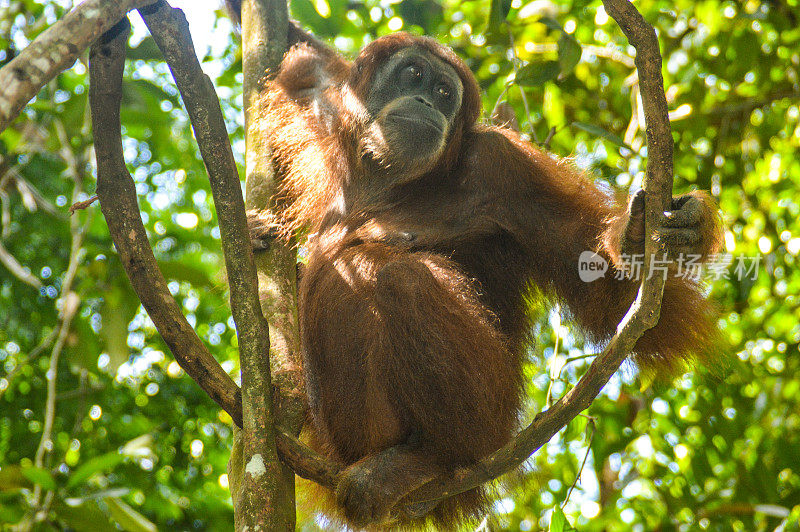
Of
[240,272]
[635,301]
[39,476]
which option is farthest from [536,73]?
[39,476]

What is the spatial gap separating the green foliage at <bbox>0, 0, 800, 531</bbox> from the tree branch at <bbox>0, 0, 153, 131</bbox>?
1.77 meters

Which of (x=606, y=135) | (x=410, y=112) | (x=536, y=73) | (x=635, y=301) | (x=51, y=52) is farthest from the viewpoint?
(x=536, y=73)

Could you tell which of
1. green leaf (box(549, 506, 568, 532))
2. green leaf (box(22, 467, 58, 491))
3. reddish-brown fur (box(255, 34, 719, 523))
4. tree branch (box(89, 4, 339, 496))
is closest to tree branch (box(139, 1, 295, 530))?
tree branch (box(89, 4, 339, 496))

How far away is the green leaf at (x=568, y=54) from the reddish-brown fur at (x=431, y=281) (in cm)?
43

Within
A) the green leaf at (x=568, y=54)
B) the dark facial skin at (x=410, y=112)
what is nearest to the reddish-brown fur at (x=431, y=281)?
the dark facial skin at (x=410, y=112)

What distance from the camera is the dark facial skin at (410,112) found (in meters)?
2.76

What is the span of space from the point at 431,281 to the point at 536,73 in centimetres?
129

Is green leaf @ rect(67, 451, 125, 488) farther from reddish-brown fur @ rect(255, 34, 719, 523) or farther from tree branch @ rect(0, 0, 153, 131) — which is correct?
tree branch @ rect(0, 0, 153, 131)

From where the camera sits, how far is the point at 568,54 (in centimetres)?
312

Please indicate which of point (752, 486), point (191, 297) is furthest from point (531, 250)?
point (191, 297)

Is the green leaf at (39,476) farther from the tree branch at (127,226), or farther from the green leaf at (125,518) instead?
the tree branch at (127,226)

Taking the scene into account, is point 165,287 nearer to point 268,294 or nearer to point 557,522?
point 268,294

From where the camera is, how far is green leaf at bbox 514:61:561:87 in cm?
309

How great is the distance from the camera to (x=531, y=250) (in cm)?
277
